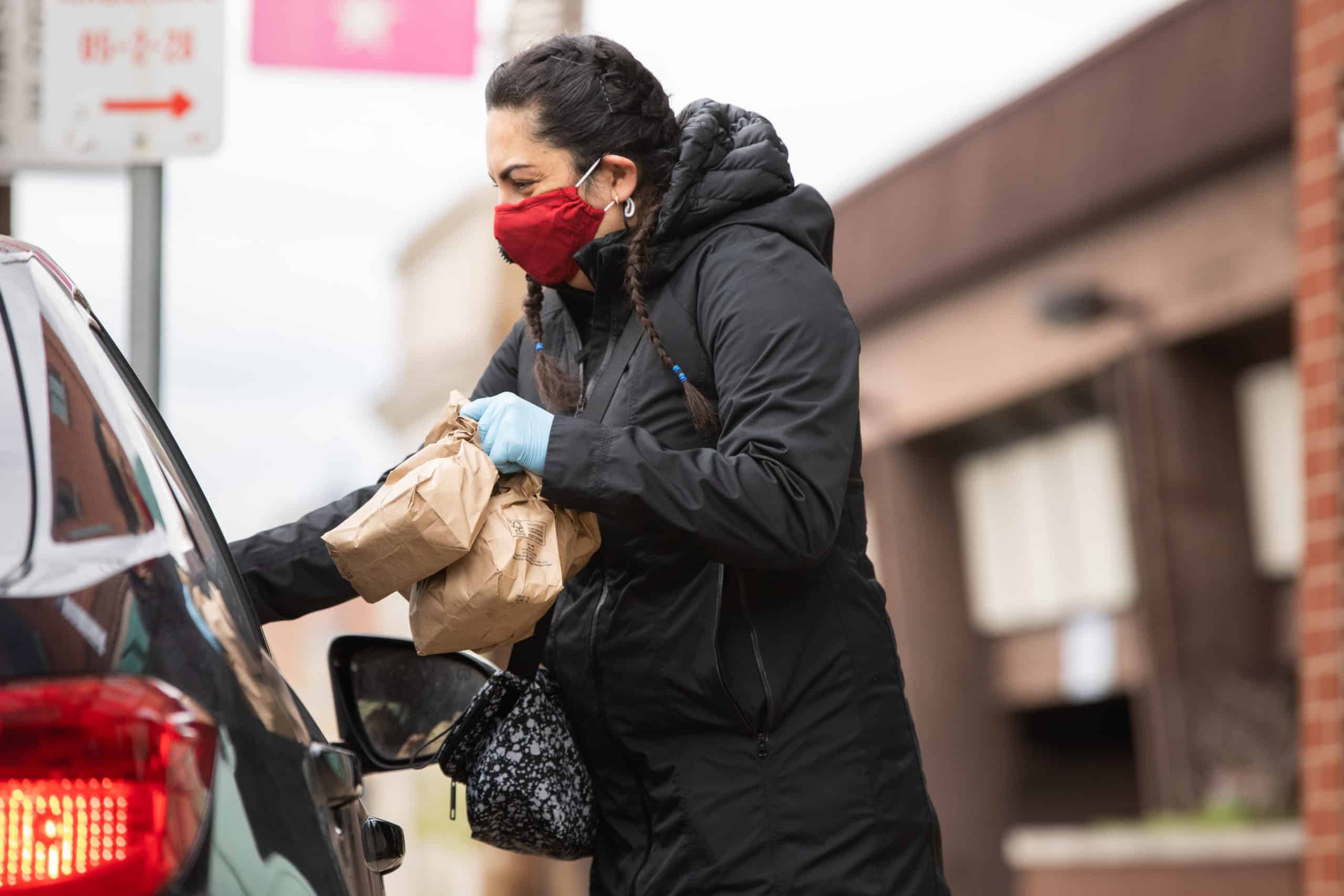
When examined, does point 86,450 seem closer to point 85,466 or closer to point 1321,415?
point 85,466

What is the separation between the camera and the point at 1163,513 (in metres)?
14.7

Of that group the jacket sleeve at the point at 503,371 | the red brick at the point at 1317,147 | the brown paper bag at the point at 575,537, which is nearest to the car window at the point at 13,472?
the brown paper bag at the point at 575,537

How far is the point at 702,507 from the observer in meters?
2.43

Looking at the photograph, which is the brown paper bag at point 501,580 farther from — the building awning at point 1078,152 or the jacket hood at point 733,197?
the building awning at point 1078,152

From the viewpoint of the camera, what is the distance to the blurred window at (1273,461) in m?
14.1

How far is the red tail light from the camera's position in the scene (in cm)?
151

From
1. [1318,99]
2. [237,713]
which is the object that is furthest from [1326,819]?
[237,713]

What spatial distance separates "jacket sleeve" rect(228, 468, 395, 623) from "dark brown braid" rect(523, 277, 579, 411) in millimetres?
304

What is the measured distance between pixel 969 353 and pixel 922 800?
15.4 metres

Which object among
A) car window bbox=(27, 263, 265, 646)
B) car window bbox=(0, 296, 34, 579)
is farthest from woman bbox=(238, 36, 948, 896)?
car window bbox=(0, 296, 34, 579)

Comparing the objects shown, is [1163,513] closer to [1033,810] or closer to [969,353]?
[969,353]

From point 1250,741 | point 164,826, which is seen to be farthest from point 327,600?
point 1250,741

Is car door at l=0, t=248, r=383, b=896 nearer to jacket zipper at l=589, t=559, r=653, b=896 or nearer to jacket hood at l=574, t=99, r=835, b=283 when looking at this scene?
jacket zipper at l=589, t=559, r=653, b=896

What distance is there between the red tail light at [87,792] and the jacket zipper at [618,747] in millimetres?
1170
